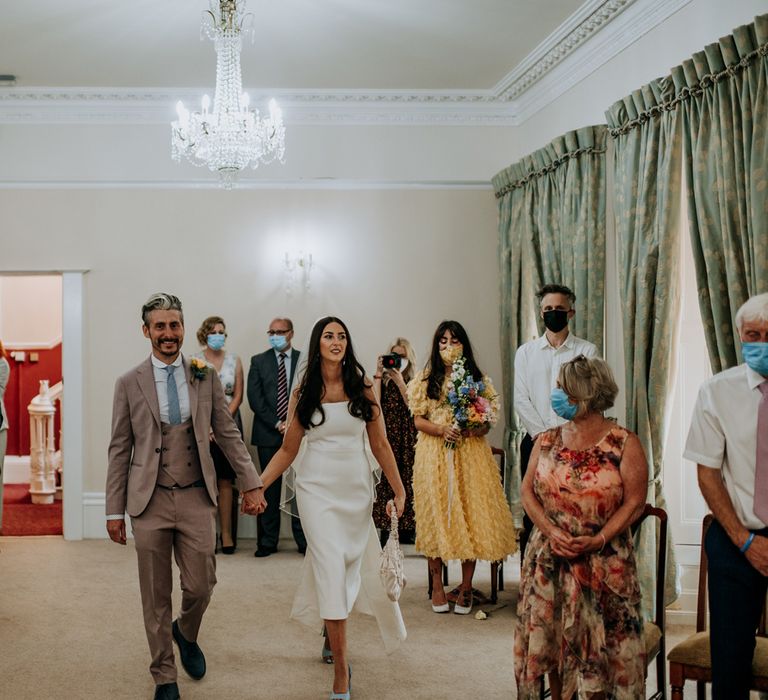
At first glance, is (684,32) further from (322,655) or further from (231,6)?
(322,655)

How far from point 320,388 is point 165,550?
1.02 meters

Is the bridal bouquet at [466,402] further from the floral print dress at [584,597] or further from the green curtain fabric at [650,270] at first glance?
the floral print dress at [584,597]

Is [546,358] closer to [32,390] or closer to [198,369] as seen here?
[198,369]

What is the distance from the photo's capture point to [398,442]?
21.9ft

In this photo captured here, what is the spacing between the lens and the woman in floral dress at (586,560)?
3.10 metres

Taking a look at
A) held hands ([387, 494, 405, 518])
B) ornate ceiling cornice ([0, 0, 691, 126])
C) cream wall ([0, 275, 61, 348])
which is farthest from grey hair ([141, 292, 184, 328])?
cream wall ([0, 275, 61, 348])

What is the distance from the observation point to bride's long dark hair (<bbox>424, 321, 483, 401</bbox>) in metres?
5.26

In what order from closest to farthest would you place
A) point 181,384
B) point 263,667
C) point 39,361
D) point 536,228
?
1. point 181,384
2. point 263,667
3. point 536,228
4. point 39,361

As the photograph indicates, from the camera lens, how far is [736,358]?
4043 mm

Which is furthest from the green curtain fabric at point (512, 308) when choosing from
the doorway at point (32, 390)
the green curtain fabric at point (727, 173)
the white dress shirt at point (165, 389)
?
the doorway at point (32, 390)

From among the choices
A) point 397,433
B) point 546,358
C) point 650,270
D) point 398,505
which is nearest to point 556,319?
point 546,358

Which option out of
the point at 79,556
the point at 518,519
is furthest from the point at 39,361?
the point at 518,519

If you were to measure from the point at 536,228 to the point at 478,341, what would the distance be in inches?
57.2

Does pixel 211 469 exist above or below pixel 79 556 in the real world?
above
